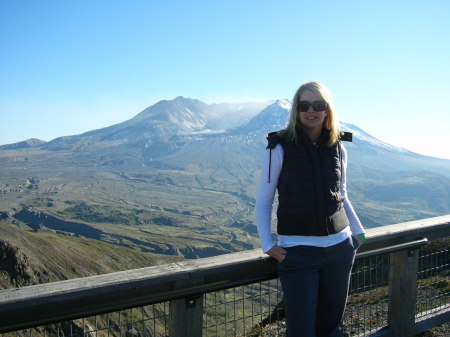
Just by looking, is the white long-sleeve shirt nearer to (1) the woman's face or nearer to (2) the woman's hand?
(2) the woman's hand

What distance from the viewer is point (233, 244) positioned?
428ft

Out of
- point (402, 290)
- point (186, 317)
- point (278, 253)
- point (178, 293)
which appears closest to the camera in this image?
point (178, 293)

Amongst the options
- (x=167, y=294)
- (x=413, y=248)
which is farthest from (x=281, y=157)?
(x=413, y=248)

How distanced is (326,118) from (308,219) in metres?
0.92

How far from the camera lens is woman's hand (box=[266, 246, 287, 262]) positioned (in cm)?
310

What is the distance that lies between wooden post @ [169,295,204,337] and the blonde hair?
1.44m

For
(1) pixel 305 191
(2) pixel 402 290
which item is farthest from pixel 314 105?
(2) pixel 402 290

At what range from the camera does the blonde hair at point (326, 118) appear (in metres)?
3.31

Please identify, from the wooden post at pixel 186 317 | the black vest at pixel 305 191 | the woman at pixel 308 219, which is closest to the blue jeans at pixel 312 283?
the woman at pixel 308 219

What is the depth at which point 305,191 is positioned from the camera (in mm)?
3115

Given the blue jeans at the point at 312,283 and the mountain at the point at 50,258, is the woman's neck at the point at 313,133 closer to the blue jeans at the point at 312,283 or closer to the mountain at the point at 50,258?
the blue jeans at the point at 312,283

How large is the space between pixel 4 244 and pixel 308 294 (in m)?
39.1

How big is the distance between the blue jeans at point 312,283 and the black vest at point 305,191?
0.17 metres

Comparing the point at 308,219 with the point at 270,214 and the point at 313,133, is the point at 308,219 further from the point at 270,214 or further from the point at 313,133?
the point at 313,133
